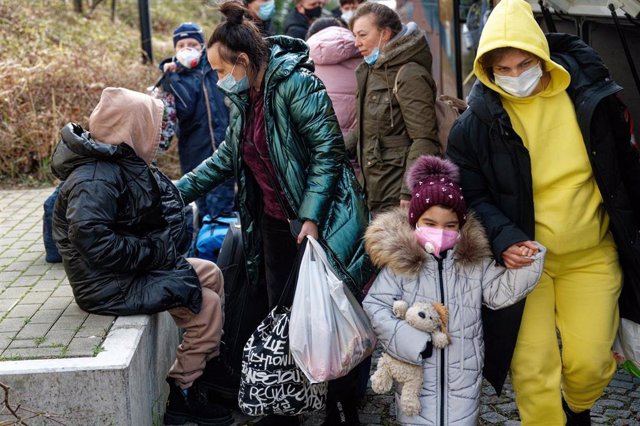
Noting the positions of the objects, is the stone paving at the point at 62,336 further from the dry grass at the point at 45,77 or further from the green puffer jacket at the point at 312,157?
the dry grass at the point at 45,77

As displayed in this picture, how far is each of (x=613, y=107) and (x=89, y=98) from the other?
7.50m

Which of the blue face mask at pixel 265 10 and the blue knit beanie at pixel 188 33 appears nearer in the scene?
the blue knit beanie at pixel 188 33

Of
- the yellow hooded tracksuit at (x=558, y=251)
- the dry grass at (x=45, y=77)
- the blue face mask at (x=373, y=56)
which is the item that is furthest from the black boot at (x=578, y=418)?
the dry grass at (x=45, y=77)

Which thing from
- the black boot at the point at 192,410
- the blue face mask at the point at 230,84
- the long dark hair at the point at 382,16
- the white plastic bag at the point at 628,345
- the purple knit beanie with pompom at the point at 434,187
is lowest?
the black boot at the point at 192,410

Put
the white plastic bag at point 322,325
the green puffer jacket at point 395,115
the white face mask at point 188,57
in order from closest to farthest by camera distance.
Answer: the white plastic bag at point 322,325
the green puffer jacket at point 395,115
the white face mask at point 188,57

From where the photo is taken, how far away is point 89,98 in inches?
404

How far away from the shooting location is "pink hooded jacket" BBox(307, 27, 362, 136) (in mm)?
6125

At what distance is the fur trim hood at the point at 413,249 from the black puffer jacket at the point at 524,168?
68 millimetres

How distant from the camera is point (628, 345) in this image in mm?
4164

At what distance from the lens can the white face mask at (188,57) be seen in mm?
7398

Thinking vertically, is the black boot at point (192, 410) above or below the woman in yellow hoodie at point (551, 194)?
below

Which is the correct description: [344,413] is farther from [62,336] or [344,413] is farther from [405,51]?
[405,51]

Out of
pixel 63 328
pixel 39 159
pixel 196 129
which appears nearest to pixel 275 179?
pixel 63 328

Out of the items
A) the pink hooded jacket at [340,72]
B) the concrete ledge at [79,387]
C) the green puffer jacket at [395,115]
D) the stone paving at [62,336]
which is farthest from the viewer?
the pink hooded jacket at [340,72]
